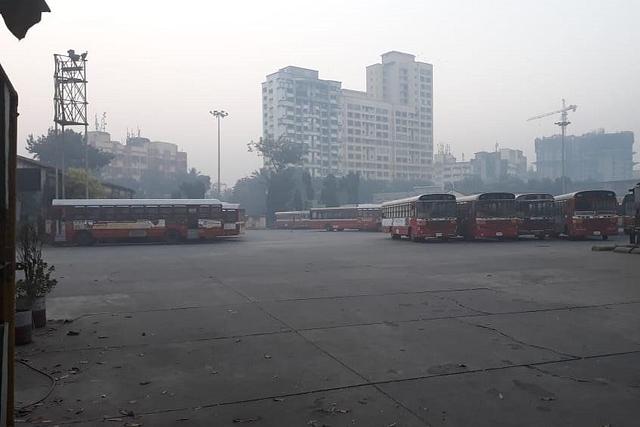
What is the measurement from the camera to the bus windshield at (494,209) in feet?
96.3

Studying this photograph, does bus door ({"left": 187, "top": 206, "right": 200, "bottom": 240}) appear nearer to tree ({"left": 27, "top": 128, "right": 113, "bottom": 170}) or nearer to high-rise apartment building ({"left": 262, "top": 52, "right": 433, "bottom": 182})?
tree ({"left": 27, "top": 128, "right": 113, "bottom": 170})

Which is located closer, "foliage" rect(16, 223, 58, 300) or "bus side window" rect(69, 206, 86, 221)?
"foliage" rect(16, 223, 58, 300)

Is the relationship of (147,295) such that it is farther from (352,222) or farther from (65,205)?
(352,222)

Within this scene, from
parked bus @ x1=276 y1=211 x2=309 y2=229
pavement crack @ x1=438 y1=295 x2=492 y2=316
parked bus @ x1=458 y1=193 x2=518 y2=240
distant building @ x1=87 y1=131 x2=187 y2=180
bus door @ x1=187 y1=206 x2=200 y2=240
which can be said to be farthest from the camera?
distant building @ x1=87 y1=131 x2=187 y2=180

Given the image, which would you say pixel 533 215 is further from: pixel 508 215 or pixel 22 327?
pixel 22 327

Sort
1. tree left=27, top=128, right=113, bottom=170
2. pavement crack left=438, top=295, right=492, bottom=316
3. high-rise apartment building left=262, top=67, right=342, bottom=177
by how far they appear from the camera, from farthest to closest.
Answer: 1. high-rise apartment building left=262, top=67, right=342, bottom=177
2. tree left=27, top=128, right=113, bottom=170
3. pavement crack left=438, top=295, right=492, bottom=316

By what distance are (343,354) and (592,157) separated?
430 feet

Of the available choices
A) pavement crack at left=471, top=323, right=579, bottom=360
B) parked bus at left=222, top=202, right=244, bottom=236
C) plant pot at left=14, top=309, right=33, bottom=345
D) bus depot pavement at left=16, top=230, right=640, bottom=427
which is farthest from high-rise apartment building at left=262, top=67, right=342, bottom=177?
plant pot at left=14, top=309, right=33, bottom=345

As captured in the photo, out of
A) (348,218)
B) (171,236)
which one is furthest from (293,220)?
(171,236)

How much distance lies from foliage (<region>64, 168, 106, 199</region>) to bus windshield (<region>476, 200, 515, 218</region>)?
30507 mm

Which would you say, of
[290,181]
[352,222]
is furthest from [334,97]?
[352,222]

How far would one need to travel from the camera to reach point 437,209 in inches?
1164

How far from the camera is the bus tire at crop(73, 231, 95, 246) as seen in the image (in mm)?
32688

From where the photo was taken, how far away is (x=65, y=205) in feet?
105
